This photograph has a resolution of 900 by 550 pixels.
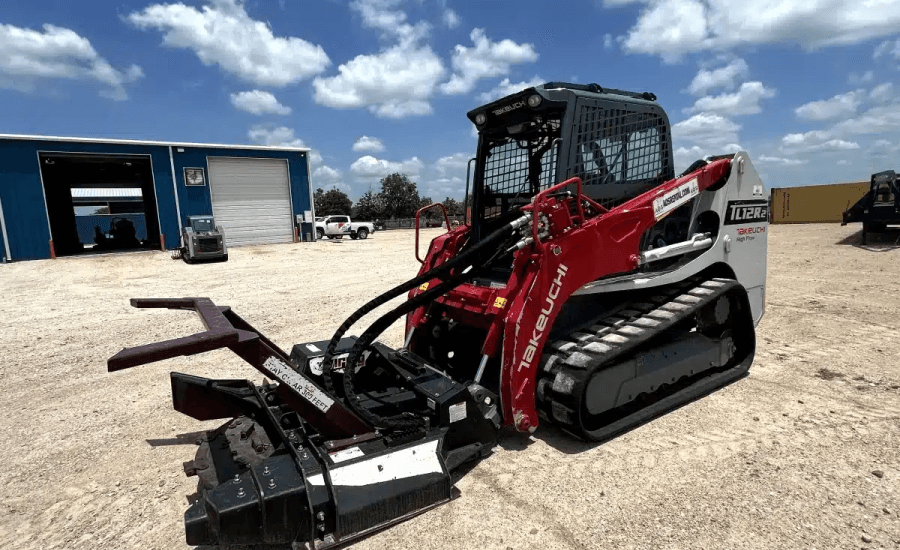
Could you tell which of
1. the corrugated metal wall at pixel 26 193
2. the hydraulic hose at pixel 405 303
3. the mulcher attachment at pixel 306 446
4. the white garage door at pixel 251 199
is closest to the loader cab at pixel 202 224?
the white garage door at pixel 251 199

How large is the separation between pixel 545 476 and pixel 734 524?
1.07 metres

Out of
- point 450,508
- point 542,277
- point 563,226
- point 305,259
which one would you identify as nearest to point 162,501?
point 450,508

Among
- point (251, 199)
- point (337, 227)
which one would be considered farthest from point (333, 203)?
point (251, 199)

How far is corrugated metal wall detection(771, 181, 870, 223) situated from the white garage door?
25.5 meters

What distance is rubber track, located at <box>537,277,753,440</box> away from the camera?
3.51m

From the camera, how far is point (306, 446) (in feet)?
9.54

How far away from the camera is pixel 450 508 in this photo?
300 cm

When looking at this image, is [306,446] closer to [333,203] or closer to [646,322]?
[646,322]

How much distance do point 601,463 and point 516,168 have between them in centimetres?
269

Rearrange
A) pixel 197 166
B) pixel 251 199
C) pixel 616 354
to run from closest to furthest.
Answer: pixel 616 354, pixel 197 166, pixel 251 199

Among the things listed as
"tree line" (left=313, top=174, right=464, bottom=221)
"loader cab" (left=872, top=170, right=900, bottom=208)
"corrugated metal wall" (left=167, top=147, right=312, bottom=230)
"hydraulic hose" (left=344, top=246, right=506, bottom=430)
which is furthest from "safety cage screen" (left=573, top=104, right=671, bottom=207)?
"tree line" (left=313, top=174, right=464, bottom=221)

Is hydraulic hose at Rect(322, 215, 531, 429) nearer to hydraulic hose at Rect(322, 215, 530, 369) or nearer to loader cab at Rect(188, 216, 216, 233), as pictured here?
hydraulic hose at Rect(322, 215, 530, 369)

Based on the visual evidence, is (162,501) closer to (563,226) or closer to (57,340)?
(563,226)

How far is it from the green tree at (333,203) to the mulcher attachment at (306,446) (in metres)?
64.0
